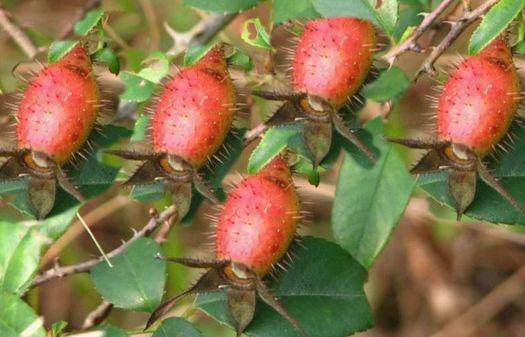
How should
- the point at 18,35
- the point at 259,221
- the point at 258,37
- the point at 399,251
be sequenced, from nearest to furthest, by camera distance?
1. the point at 259,221
2. the point at 258,37
3. the point at 18,35
4. the point at 399,251

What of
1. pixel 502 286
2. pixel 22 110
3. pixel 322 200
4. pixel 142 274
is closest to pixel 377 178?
pixel 142 274

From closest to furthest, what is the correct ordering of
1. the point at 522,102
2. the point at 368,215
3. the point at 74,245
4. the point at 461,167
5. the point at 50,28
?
the point at 461,167 < the point at 522,102 < the point at 368,215 < the point at 50,28 < the point at 74,245

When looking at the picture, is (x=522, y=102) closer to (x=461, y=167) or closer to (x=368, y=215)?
(x=461, y=167)

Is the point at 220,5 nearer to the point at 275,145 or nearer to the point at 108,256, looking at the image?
the point at 275,145

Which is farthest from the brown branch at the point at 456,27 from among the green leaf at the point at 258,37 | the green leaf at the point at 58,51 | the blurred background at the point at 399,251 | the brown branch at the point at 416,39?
the blurred background at the point at 399,251

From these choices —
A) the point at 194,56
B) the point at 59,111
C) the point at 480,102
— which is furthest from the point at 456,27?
the point at 59,111
